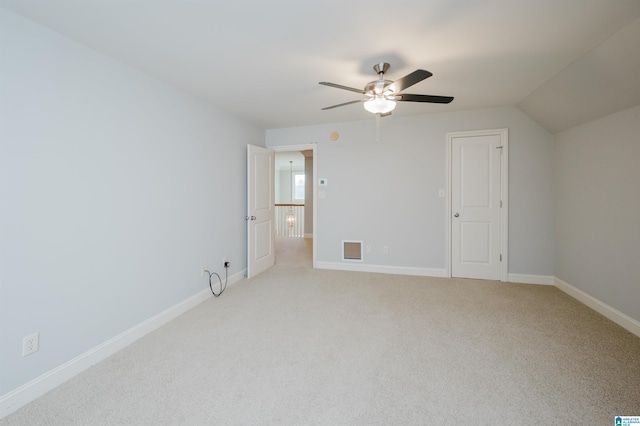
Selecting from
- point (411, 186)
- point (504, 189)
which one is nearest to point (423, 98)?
point (411, 186)

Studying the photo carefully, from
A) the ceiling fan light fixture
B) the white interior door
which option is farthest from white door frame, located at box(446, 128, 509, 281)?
the white interior door

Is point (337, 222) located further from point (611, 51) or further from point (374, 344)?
point (611, 51)

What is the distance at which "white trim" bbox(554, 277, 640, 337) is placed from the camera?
7.72ft

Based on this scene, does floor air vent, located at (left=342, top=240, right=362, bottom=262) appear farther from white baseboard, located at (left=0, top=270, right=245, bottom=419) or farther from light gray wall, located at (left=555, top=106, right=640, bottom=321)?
light gray wall, located at (left=555, top=106, right=640, bottom=321)

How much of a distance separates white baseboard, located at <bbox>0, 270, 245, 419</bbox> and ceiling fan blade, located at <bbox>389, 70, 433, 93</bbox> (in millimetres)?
3012

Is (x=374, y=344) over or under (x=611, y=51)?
under

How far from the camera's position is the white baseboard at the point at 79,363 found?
5.13 ft

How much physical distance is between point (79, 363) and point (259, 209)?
2711 mm

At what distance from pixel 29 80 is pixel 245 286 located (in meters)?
2.84

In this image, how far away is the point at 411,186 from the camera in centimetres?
404

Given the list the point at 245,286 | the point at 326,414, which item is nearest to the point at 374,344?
the point at 326,414

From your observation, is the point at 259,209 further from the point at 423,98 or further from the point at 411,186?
the point at 423,98

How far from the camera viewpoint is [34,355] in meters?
1.68

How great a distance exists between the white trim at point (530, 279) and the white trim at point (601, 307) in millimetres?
71
